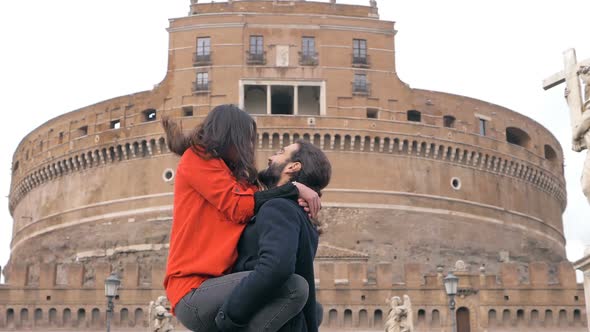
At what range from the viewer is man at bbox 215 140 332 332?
339 cm

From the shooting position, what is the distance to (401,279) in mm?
33812

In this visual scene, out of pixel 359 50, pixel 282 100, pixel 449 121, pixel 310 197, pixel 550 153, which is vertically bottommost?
pixel 310 197

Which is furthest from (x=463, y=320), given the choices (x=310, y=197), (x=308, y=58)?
(x=310, y=197)

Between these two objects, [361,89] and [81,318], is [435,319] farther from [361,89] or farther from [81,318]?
[361,89]

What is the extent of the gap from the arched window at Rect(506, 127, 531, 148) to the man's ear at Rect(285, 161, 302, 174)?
37.0 meters

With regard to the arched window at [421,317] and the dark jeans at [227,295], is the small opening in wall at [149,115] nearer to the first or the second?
the arched window at [421,317]

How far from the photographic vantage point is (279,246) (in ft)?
11.3

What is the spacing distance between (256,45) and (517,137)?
1254cm

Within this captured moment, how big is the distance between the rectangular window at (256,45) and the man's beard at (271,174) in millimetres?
33483

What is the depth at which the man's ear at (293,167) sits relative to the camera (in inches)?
153

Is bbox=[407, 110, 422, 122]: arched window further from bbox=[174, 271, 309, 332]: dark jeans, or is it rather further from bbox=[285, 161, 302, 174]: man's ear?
bbox=[174, 271, 309, 332]: dark jeans

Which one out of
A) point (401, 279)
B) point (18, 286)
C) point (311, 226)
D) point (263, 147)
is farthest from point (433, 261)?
point (311, 226)

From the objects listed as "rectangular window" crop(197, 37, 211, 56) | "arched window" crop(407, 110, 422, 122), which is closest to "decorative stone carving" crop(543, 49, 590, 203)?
"rectangular window" crop(197, 37, 211, 56)

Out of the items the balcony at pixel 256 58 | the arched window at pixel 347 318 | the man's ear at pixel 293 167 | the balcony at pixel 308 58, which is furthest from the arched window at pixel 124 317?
the man's ear at pixel 293 167
